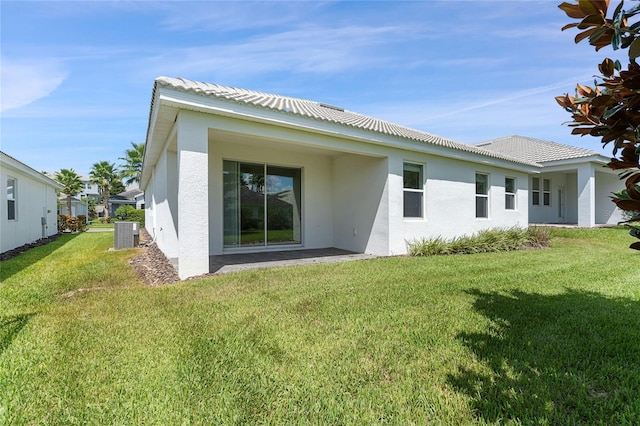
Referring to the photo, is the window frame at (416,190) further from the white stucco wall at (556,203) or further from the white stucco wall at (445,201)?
the white stucco wall at (556,203)

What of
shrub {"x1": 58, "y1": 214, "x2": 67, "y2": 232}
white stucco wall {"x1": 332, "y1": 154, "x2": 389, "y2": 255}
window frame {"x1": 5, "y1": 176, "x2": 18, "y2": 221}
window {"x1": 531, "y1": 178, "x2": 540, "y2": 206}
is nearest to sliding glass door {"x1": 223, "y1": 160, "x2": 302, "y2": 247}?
white stucco wall {"x1": 332, "y1": 154, "x2": 389, "y2": 255}

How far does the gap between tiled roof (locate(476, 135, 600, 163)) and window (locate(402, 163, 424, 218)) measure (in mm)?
9613

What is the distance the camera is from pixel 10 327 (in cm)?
378

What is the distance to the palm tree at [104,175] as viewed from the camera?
1364 inches

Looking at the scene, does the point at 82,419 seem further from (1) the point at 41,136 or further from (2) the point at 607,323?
(1) the point at 41,136

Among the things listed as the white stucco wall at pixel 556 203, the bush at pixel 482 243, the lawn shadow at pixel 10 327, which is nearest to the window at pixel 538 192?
the white stucco wall at pixel 556 203

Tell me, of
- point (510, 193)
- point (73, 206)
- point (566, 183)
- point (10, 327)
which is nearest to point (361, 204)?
point (510, 193)

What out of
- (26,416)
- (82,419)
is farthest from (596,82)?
(26,416)

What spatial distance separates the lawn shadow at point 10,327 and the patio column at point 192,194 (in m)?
2.45

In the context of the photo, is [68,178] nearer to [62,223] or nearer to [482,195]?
[62,223]

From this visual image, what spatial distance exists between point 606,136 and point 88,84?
36.3 ft

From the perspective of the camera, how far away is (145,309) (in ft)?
14.4

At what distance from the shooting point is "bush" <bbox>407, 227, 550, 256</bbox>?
9.70 meters

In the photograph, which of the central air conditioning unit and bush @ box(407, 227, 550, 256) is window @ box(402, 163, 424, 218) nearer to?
bush @ box(407, 227, 550, 256)
